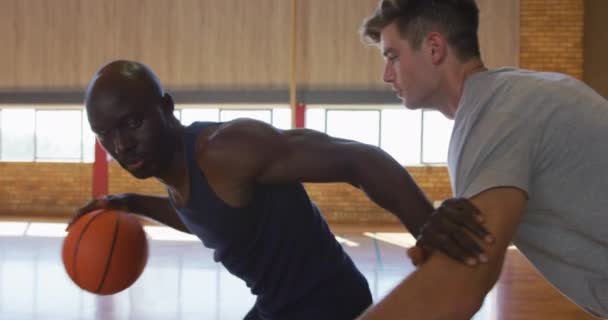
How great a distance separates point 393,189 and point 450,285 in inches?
25.3

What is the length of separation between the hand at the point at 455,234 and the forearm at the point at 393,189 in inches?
21.7

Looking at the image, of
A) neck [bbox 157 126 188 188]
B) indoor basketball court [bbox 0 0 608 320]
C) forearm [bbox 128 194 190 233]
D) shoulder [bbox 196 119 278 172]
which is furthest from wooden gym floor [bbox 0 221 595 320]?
shoulder [bbox 196 119 278 172]

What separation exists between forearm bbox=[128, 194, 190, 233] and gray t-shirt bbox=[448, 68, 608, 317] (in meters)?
1.39

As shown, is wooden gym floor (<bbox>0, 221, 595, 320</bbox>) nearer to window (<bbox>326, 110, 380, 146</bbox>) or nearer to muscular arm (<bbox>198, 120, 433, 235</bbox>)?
muscular arm (<bbox>198, 120, 433, 235</bbox>)

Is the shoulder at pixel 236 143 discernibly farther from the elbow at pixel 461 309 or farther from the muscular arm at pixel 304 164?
the elbow at pixel 461 309

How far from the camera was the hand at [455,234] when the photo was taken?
0.90 metres

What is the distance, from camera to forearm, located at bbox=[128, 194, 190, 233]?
2.30 m

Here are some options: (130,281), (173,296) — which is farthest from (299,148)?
(173,296)

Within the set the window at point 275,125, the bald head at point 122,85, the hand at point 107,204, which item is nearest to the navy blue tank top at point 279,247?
the bald head at point 122,85

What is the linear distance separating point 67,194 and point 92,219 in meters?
8.58

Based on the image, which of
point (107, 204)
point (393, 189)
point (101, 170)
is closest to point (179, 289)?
point (107, 204)

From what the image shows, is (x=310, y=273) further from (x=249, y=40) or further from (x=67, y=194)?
(x=67, y=194)

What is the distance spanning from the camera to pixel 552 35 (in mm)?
9273

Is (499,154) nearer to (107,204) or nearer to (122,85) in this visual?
(122,85)
